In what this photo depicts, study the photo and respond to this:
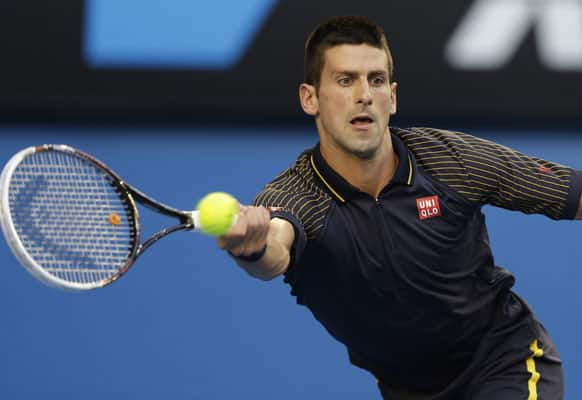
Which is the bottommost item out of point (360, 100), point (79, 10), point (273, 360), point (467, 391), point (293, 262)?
point (273, 360)

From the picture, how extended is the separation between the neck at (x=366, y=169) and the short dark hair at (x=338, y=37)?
216 millimetres

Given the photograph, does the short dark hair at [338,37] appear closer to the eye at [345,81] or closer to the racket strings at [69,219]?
the eye at [345,81]

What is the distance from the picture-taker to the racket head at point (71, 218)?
113 inches

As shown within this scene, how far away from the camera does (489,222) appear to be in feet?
17.1

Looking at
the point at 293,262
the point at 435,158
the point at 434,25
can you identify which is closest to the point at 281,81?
the point at 434,25

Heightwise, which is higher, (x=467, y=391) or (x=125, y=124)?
(x=125, y=124)

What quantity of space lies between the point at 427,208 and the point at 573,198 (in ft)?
1.43

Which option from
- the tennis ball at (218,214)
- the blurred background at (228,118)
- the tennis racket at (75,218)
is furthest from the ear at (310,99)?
the blurred background at (228,118)

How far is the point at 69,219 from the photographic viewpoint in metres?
3.04

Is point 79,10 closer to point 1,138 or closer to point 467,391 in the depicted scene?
point 1,138

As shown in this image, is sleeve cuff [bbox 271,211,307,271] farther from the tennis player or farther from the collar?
the collar

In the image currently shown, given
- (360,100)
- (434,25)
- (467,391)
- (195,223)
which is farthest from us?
(434,25)

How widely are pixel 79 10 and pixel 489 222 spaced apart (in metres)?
2.05

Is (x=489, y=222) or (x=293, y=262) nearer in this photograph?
(x=293, y=262)
